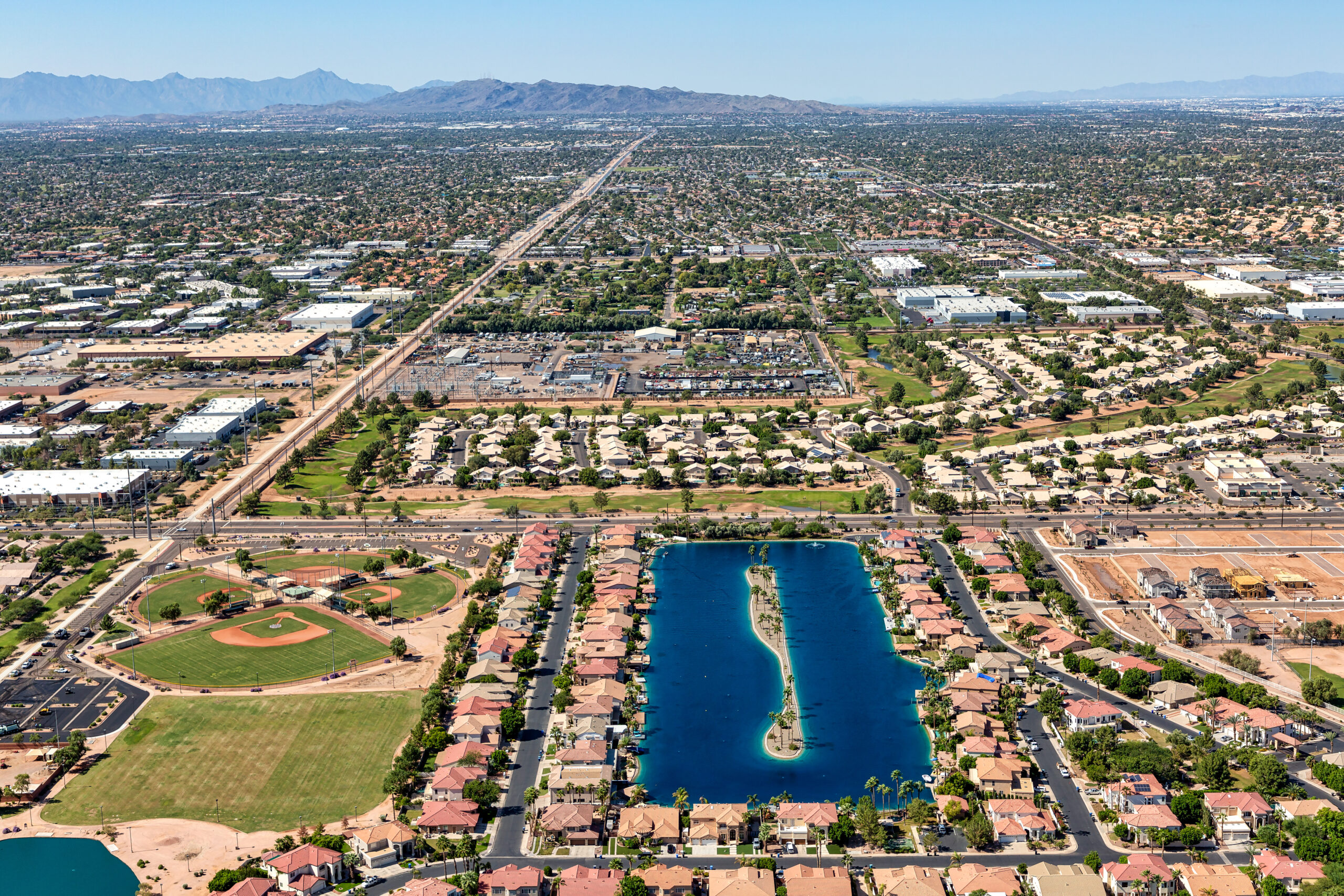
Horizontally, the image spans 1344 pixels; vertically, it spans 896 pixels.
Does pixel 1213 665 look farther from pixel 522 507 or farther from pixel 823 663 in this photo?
pixel 522 507

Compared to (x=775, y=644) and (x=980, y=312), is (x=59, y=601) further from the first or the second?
(x=980, y=312)

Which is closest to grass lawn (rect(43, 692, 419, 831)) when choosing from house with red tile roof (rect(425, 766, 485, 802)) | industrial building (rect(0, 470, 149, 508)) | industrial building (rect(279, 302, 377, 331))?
house with red tile roof (rect(425, 766, 485, 802))

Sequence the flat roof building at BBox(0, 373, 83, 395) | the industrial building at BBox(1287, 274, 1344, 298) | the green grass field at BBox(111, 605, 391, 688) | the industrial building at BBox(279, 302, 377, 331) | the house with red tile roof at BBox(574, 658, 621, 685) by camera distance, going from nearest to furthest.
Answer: the house with red tile roof at BBox(574, 658, 621, 685) → the green grass field at BBox(111, 605, 391, 688) → the flat roof building at BBox(0, 373, 83, 395) → the industrial building at BBox(279, 302, 377, 331) → the industrial building at BBox(1287, 274, 1344, 298)

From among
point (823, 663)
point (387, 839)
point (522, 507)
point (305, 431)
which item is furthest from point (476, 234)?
point (387, 839)

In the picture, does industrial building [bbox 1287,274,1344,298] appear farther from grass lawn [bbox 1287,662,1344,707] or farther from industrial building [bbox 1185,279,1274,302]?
grass lawn [bbox 1287,662,1344,707]

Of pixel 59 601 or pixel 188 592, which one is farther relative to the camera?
pixel 188 592

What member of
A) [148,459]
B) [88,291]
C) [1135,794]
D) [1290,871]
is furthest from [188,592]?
[88,291]

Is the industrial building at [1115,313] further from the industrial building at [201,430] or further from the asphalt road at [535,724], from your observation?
the industrial building at [201,430]
